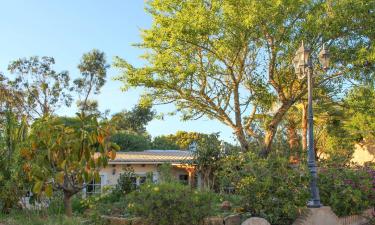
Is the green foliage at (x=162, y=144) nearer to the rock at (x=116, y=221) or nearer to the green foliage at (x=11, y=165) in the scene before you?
the green foliage at (x=11, y=165)

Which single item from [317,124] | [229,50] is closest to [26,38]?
[229,50]

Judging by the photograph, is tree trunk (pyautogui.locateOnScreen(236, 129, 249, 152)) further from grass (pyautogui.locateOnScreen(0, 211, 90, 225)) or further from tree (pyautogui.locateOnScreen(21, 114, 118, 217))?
grass (pyautogui.locateOnScreen(0, 211, 90, 225))

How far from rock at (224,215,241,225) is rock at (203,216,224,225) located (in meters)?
0.12

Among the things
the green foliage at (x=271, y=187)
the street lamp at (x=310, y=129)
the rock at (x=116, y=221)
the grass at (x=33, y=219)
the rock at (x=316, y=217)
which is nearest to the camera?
the grass at (x=33, y=219)

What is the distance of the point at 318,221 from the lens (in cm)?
1111

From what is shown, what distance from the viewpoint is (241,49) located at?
22.2 metres

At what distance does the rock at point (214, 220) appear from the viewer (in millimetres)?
9980

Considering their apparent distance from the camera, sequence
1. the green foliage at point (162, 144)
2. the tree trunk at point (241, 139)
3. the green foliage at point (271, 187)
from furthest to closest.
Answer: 1. the green foliage at point (162, 144)
2. the tree trunk at point (241, 139)
3. the green foliage at point (271, 187)

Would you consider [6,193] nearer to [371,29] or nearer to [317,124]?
[371,29]

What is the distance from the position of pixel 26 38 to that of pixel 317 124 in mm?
22750

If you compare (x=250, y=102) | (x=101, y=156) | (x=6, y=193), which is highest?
(x=250, y=102)

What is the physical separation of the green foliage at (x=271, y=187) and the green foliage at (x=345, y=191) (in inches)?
39.5

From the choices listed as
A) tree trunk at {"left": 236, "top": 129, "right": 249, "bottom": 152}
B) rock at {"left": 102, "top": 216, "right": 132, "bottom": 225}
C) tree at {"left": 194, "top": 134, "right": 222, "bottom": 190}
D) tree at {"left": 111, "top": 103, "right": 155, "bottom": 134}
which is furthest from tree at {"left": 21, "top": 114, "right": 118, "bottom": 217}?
tree at {"left": 111, "top": 103, "right": 155, "bottom": 134}

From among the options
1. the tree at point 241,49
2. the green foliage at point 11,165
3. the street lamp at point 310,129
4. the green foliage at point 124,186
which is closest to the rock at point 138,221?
the green foliage at point 11,165
